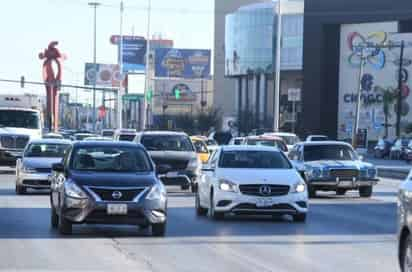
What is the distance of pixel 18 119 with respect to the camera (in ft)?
159

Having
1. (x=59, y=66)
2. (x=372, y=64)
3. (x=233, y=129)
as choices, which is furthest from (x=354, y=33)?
(x=59, y=66)

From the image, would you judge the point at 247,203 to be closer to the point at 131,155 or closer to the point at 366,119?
the point at 131,155

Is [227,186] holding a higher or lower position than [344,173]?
higher

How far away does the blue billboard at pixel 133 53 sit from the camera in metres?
164

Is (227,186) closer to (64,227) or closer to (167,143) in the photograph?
(64,227)

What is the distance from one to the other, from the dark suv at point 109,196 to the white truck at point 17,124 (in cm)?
2589

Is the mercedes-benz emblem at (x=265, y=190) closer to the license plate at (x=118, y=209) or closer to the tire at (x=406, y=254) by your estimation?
the license plate at (x=118, y=209)

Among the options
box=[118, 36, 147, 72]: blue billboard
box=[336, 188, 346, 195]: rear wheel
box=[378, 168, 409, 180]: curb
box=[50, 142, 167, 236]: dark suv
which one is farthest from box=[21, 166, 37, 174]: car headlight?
box=[118, 36, 147, 72]: blue billboard

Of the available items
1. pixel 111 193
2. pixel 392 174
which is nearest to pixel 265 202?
pixel 111 193

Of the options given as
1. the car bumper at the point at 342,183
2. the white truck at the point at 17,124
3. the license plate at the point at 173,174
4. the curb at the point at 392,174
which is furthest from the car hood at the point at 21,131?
the car bumper at the point at 342,183

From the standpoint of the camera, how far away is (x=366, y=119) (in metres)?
109

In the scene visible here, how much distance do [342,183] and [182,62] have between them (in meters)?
137

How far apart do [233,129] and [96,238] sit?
97.9 m

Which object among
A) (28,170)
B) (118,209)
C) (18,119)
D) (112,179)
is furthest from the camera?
(18,119)
